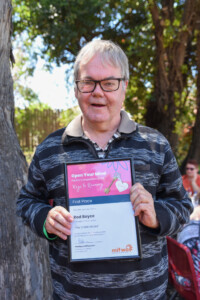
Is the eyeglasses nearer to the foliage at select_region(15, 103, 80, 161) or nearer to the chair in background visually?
the chair in background

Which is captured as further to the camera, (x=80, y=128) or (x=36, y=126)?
(x=36, y=126)

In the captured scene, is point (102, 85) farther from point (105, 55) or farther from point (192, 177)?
point (192, 177)

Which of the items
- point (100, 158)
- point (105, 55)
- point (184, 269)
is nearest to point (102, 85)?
point (105, 55)

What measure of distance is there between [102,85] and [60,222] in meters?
0.64

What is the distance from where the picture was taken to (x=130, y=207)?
4.62 feet

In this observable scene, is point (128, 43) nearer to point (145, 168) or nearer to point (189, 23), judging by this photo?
point (189, 23)

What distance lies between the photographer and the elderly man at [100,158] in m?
1.46

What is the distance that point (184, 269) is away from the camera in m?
3.05

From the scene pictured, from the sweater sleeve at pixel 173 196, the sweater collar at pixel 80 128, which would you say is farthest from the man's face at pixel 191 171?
the sweater collar at pixel 80 128

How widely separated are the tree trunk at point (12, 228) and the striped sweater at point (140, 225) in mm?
819

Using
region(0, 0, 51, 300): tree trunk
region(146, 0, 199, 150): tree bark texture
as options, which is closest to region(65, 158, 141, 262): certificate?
region(0, 0, 51, 300): tree trunk

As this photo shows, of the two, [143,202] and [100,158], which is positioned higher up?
[100,158]

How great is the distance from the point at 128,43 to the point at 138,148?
5.85 m

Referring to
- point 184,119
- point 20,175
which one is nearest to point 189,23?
point 184,119
